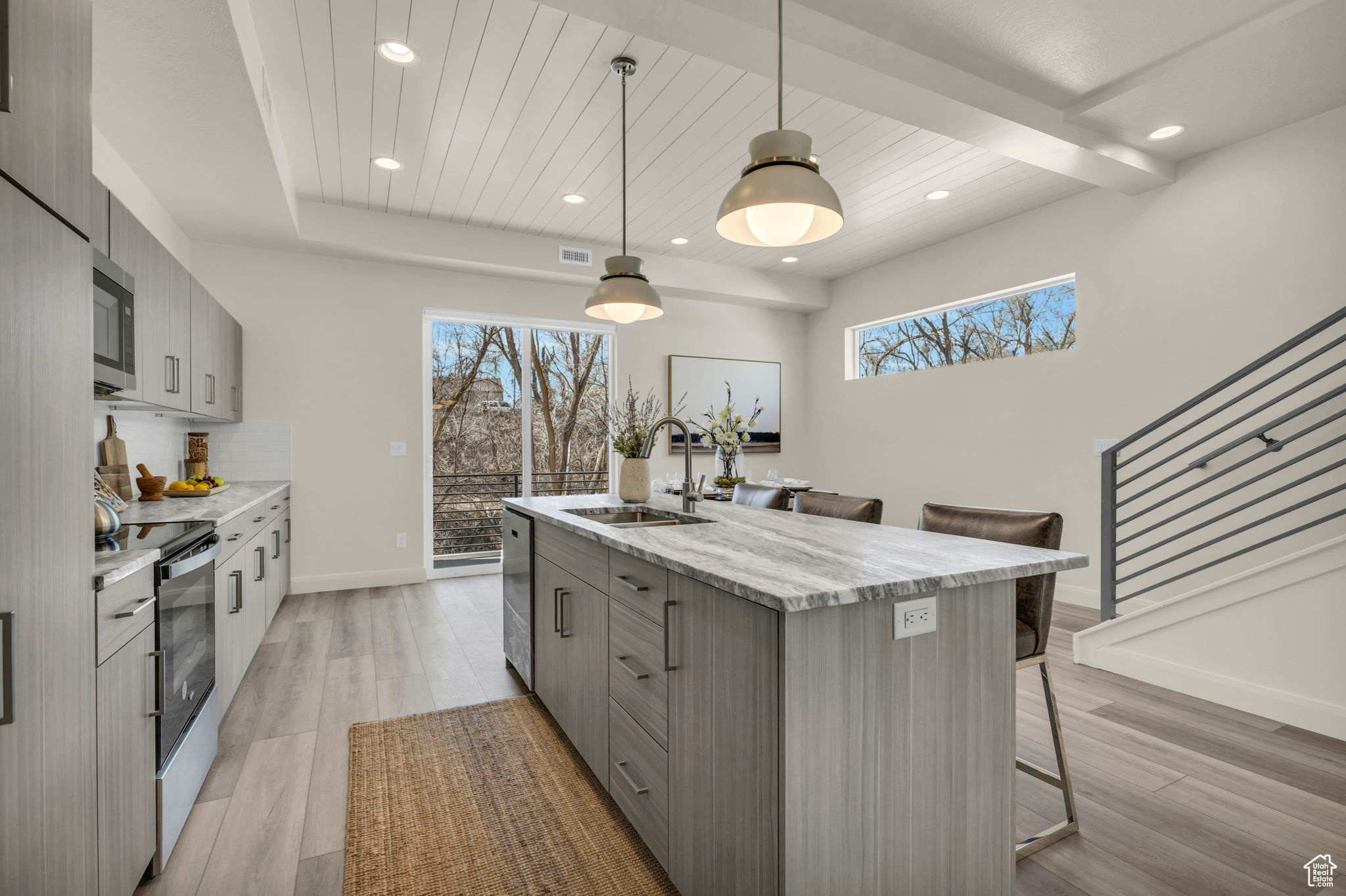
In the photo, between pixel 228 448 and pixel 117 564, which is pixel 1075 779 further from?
pixel 228 448

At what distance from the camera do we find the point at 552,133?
11.1ft

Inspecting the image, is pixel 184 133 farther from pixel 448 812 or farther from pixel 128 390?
pixel 448 812

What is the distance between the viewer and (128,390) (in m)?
2.25

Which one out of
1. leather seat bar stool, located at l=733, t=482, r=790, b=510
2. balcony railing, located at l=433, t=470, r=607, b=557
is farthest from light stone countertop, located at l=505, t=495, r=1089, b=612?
balcony railing, located at l=433, t=470, r=607, b=557

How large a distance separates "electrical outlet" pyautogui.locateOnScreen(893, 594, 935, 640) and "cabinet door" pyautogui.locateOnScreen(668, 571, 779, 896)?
0.93ft

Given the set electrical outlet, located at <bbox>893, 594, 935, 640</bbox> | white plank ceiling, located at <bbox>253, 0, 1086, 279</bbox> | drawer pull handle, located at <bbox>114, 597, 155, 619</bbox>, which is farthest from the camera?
white plank ceiling, located at <bbox>253, 0, 1086, 279</bbox>

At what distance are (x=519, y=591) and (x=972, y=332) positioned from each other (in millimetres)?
4127

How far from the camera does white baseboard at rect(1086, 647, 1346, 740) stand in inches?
93.9

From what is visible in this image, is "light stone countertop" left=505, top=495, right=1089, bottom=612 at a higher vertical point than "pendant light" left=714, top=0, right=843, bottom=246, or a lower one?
lower

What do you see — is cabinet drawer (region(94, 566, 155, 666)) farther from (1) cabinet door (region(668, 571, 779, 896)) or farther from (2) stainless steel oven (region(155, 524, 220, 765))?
(1) cabinet door (region(668, 571, 779, 896))

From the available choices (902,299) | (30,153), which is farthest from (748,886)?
(902,299)

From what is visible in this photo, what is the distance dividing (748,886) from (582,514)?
1570mm

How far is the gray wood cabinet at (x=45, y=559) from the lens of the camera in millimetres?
957

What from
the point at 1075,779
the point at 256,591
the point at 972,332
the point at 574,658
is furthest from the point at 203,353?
the point at 972,332
